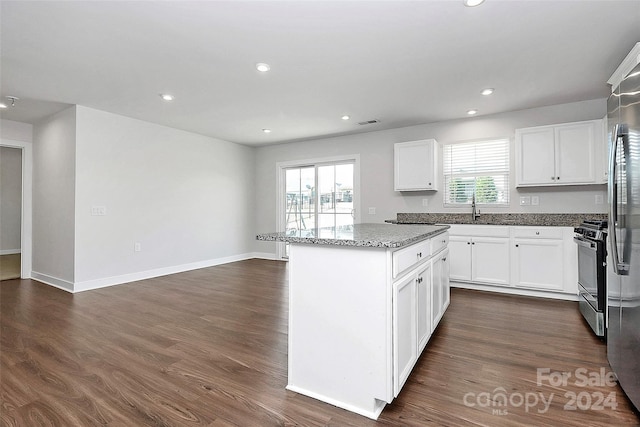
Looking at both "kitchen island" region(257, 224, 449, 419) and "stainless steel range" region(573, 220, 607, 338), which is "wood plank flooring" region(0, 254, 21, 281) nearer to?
"kitchen island" region(257, 224, 449, 419)

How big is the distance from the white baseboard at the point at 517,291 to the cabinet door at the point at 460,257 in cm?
14

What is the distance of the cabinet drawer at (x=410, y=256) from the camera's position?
164 cm

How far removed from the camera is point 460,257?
13.6ft

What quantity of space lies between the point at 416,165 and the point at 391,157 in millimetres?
619

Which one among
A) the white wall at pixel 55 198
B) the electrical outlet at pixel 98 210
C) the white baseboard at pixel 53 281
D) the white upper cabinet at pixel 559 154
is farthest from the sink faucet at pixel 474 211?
the white baseboard at pixel 53 281

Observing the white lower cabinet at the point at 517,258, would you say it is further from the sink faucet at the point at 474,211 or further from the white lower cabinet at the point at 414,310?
the white lower cabinet at the point at 414,310

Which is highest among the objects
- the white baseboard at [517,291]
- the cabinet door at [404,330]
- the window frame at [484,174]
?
the window frame at [484,174]

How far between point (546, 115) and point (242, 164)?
5.22 meters

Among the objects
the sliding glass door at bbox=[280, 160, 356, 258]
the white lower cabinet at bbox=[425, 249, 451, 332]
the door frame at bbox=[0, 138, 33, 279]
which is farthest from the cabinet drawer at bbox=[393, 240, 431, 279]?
the door frame at bbox=[0, 138, 33, 279]

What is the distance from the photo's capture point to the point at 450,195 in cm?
475

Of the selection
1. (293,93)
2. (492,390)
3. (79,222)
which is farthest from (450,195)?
(79,222)

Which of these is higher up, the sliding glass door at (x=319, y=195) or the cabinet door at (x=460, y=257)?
the sliding glass door at (x=319, y=195)

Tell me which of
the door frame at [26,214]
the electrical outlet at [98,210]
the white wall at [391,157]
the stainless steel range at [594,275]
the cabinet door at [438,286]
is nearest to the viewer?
the cabinet door at [438,286]

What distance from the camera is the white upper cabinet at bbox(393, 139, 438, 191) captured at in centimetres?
463
